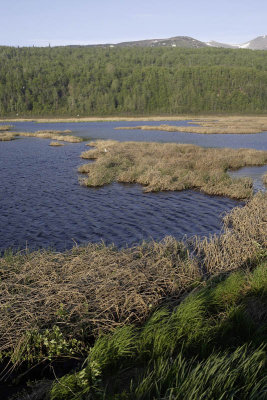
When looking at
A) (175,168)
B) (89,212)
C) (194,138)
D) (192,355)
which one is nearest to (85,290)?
(192,355)

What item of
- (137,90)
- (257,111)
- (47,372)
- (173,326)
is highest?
(137,90)

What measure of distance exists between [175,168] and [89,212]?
10908 millimetres

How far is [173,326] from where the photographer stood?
7215 mm

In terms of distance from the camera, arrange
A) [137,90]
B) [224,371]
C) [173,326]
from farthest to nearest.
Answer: [137,90] < [173,326] < [224,371]

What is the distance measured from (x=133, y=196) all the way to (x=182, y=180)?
444 cm

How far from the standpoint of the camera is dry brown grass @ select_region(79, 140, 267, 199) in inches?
969

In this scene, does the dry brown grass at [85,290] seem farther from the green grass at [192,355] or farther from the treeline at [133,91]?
the treeline at [133,91]

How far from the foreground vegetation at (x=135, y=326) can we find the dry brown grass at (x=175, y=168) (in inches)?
541

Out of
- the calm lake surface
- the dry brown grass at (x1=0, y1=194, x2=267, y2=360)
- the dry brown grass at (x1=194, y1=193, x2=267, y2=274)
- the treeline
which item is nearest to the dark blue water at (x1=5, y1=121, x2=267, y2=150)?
the calm lake surface

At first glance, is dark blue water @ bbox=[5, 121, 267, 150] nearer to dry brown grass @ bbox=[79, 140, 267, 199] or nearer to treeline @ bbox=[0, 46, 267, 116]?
dry brown grass @ bbox=[79, 140, 267, 199]

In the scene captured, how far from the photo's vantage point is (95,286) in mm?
8711

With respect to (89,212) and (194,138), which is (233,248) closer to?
(89,212)

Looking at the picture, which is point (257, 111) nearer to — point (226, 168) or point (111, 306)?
point (226, 168)

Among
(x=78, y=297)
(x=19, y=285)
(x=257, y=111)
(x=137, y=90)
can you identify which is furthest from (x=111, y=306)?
(x=137, y=90)
